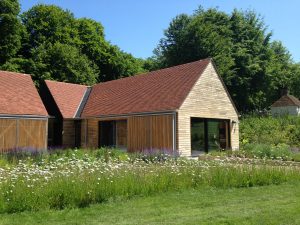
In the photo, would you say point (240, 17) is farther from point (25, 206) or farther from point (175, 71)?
point (25, 206)

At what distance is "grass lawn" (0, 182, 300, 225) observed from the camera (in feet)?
22.7

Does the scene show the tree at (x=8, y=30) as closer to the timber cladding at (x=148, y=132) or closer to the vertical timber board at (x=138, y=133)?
the timber cladding at (x=148, y=132)

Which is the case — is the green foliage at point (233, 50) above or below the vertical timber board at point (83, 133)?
above

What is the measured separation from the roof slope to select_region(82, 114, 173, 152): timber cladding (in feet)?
1.78

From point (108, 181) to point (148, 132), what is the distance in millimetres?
13034

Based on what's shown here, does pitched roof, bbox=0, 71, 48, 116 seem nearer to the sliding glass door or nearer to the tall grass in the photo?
the sliding glass door

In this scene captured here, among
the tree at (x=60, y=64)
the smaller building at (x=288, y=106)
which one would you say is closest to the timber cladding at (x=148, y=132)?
the tree at (x=60, y=64)

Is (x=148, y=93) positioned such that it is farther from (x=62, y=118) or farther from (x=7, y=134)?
(x=7, y=134)

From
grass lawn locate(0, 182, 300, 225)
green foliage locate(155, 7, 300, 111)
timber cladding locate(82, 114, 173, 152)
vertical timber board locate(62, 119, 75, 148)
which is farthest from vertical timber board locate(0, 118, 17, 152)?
green foliage locate(155, 7, 300, 111)

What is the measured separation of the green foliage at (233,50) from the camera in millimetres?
42375

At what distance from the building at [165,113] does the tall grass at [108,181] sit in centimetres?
877

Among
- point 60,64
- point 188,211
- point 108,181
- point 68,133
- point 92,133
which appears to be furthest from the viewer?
point 60,64

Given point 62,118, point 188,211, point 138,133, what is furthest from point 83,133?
point 188,211

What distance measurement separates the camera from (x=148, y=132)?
22.0m
